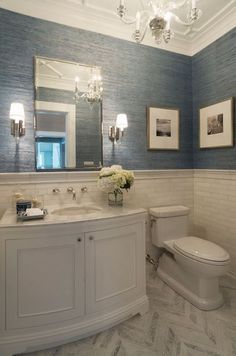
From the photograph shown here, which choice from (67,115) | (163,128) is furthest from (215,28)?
(67,115)

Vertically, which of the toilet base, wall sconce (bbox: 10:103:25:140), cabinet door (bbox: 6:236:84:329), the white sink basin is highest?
wall sconce (bbox: 10:103:25:140)

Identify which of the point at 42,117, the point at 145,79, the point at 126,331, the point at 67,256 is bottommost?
the point at 126,331

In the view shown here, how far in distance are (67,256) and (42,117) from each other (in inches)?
48.0

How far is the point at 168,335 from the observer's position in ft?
5.12

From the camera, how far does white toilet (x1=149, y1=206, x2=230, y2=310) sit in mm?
1783

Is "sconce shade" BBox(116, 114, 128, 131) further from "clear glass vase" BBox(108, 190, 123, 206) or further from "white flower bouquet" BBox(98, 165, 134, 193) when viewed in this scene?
"clear glass vase" BBox(108, 190, 123, 206)

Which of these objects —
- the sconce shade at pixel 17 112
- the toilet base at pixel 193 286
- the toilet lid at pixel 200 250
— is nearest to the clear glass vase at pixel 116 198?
the toilet lid at pixel 200 250

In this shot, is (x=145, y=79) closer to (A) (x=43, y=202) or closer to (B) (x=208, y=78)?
(B) (x=208, y=78)

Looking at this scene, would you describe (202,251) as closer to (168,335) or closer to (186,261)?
(186,261)

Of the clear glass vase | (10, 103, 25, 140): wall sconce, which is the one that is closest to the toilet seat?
the clear glass vase

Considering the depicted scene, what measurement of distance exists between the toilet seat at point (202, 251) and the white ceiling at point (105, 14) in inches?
82.8

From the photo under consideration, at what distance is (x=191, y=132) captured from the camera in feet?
8.93

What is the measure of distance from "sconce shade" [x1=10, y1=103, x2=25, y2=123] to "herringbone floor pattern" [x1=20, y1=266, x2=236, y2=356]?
169 centimetres

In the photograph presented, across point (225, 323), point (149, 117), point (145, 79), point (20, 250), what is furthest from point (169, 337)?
point (145, 79)
